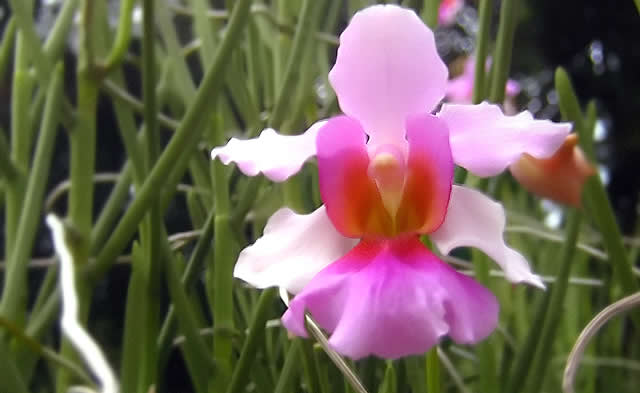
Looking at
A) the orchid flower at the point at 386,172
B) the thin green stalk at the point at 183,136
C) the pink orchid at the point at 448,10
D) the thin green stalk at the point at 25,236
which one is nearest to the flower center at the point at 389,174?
the orchid flower at the point at 386,172

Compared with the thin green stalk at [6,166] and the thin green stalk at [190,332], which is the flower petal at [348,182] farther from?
the thin green stalk at [6,166]

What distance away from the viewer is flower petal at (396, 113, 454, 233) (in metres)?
0.17

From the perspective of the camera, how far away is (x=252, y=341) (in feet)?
0.79

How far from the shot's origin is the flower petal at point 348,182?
0.17m

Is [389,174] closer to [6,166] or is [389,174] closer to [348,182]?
[348,182]

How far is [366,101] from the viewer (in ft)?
0.59

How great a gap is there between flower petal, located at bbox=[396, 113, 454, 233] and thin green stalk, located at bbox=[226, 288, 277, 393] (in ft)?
0.24

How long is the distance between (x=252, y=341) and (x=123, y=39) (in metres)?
0.18

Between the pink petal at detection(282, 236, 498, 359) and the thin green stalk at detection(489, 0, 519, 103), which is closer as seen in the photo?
the pink petal at detection(282, 236, 498, 359)

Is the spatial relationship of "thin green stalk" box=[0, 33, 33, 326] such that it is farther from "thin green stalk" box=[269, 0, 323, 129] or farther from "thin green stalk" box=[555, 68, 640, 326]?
"thin green stalk" box=[555, 68, 640, 326]

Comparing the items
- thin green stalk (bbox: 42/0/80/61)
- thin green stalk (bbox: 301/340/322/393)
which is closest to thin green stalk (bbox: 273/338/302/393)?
thin green stalk (bbox: 301/340/322/393)

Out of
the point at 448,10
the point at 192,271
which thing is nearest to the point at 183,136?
the point at 192,271

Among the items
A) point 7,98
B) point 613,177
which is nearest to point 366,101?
point 7,98

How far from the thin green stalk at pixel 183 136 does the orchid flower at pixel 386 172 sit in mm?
95
